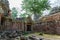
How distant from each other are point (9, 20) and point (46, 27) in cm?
651

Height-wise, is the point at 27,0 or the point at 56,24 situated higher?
the point at 27,0

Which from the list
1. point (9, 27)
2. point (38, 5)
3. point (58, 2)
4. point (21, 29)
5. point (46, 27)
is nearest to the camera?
point (9, 27)

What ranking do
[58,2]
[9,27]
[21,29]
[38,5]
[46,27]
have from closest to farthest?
1. [9,27]
2. [21,29]
3. [46,27]
4. [38,5]
5. [58,2]

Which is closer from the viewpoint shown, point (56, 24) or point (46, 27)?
point (56, 24)

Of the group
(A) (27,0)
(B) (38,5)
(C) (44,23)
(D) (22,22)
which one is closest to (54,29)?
(C) (44,23)

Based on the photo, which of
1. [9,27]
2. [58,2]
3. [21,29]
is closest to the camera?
[9,27]

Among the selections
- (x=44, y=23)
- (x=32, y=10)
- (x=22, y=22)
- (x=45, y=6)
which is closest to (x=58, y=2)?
(x=45, y=6)

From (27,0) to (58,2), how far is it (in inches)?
438

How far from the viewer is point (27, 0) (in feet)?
106

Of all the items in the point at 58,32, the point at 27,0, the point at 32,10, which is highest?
the point at 27,0

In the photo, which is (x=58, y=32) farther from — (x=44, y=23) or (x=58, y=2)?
(x=58, y=2)

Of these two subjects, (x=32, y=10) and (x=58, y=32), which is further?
(x=32, y=10)

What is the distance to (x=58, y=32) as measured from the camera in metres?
19.8

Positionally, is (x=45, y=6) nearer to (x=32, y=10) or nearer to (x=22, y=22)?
(x=32, y=10)
